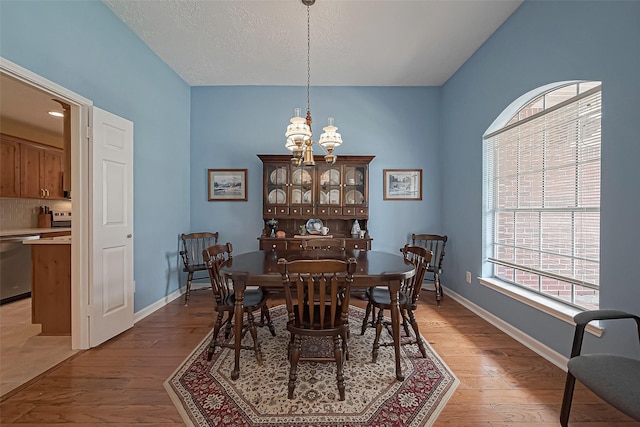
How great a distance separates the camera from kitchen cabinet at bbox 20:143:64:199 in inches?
171

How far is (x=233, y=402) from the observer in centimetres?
173

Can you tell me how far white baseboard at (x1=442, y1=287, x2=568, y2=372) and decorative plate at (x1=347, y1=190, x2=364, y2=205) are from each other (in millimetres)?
1687

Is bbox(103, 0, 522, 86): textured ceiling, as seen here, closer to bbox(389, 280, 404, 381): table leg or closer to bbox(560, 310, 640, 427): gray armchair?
bbox(389, 280, 404, 381): table leg

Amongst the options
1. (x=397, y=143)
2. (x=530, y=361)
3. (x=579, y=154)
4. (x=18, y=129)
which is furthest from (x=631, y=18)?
(x=18, y=129)

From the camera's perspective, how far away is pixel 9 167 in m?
4.11

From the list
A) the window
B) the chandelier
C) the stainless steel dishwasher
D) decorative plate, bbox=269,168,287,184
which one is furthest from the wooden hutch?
the stainless steel dishwasher

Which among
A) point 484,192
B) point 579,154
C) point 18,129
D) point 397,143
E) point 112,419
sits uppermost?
point 18,129

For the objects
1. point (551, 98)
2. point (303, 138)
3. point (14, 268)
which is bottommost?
point (14, 268)

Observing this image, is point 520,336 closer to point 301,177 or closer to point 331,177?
point 331,177

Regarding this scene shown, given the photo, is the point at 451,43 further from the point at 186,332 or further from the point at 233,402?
the point at 186,332

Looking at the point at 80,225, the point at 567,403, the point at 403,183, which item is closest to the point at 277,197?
the point at 403,183

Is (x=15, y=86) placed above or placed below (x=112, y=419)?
above

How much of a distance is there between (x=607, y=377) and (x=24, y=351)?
3899 millimetres

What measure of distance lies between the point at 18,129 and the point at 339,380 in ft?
20.4
